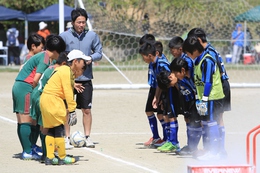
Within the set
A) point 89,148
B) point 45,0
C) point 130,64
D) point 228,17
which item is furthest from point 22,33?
point 89,148

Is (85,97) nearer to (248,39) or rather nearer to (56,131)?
(56,131)

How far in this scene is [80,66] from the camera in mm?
8750

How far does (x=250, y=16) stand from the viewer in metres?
21.9

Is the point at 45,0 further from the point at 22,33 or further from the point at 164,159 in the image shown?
the point at 164,159

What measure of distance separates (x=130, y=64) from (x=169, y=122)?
567 inches

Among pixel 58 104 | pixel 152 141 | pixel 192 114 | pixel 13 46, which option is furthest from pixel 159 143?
pixel 13 46

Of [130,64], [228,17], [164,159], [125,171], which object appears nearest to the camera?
[125,171]

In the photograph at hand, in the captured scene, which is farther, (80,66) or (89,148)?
(89,148)

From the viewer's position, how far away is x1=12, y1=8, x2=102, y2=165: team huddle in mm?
8547

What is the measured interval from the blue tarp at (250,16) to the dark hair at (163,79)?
12.4m

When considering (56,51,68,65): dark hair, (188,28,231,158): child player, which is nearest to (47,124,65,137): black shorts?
(56,51,68,65): dark hair

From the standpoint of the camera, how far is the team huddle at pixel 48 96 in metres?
8.55

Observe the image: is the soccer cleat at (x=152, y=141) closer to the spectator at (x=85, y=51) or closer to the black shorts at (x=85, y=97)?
the spectator at (x=85, y=51)

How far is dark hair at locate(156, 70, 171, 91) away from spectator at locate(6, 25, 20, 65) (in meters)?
22.5
